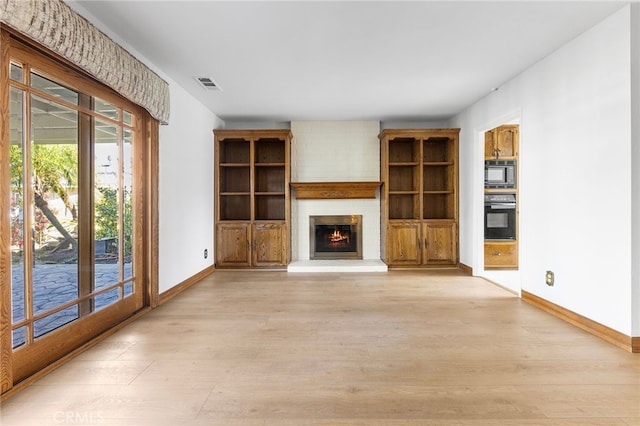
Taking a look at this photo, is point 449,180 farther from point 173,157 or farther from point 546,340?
point 173,157

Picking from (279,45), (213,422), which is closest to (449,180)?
(279,45)

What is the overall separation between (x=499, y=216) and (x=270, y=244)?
3.73 metres

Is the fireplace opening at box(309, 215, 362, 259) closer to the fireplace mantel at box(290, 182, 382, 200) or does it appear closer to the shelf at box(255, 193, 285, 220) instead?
the fireplace mantel at box(290, 182, 382, 200)

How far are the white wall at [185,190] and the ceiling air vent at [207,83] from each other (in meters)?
0.33

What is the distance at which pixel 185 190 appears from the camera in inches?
171

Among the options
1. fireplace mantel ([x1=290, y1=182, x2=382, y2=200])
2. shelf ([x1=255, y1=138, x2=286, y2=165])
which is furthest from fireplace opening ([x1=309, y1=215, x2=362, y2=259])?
shelf ([x1=255, y1=138, x2=286, y2=165])

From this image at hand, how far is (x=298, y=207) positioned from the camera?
594 cm

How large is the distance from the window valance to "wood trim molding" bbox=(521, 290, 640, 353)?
4308 mm

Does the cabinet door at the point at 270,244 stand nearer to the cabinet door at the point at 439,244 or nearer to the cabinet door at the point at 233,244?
the cabinet door at the point at 233,244

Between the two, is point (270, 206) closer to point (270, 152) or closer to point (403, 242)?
point (270, 152)

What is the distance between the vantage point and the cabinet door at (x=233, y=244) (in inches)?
219

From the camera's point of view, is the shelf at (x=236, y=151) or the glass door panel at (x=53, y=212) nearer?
the glass door panel at (x=53, y=212)

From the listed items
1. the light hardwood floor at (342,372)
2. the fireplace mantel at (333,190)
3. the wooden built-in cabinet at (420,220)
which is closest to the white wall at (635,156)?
the light hardwood floor at (342,372)

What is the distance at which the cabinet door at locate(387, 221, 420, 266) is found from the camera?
218 inches
